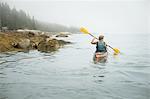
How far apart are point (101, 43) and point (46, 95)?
5.34m

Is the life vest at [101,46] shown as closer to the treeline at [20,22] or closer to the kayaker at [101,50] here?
the kayaker at [101,50]

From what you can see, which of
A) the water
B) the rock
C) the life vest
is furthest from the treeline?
the water

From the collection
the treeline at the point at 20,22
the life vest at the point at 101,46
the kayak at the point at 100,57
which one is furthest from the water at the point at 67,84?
the treeline at the point at 20,22

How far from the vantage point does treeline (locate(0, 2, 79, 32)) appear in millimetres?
25602

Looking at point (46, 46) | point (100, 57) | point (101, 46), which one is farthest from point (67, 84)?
point (46, 46)

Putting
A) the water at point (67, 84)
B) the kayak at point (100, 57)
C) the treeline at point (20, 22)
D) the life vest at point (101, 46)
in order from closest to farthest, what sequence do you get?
the water at point (67, 84)
the kayak at point (100, 57)
the life vest at point (101, 46)
the treeline at point (20, 22)

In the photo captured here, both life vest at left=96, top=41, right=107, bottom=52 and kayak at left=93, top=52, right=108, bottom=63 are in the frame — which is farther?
life vest at left=96, top=41, right=107, bottom=52

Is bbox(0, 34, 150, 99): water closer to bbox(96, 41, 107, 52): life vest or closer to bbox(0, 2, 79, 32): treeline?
bbox(96, 41, 107, 52): life vest

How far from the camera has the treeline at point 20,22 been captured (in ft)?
84.0

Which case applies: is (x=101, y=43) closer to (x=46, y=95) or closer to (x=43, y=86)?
(x=43, y=86)

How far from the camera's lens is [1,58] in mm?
10672

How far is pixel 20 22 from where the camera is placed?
3166cm

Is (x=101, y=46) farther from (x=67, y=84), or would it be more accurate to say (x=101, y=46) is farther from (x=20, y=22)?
(x=20, y=22)

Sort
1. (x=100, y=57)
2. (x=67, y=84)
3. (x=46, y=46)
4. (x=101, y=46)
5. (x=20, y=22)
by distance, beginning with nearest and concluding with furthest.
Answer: (x=67, y=84), (x=100, y=57), (x=101, y=46), (x=46, y=46), (x=20, y=22)
